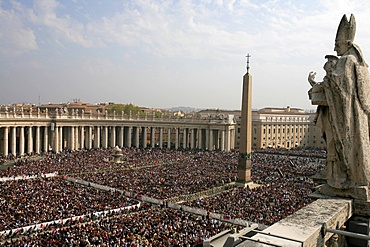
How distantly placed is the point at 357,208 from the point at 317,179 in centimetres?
97

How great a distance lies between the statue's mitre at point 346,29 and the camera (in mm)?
7070

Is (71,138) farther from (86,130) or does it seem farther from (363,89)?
(363,89)

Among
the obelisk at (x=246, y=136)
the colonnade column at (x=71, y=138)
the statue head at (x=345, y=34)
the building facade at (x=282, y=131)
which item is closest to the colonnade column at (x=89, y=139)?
the colonnade column at (x=71, y=138)

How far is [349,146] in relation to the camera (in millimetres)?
6734

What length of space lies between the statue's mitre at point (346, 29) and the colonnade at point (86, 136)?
5781cm

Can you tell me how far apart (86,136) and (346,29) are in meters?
69.9

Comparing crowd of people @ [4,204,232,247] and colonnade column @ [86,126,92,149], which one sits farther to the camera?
colonnade column @ [86,126,92,149]

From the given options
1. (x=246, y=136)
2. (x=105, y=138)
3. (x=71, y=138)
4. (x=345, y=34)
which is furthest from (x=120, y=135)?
(x=345, y=34)

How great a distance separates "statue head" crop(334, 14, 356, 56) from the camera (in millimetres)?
7078

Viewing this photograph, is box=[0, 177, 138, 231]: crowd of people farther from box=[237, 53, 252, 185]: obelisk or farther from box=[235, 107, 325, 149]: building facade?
box=[235, 107, 325, 149]: building facade

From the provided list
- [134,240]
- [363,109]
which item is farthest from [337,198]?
[134,240]

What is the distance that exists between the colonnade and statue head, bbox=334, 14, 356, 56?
2274 inches

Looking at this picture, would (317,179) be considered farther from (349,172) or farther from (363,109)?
(363,109)

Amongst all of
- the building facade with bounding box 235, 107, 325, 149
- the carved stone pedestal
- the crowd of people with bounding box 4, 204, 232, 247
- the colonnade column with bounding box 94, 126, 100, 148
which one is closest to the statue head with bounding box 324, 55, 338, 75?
the carved stone pedestal
